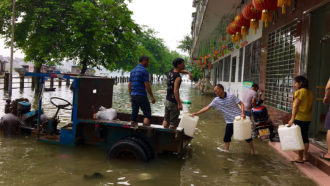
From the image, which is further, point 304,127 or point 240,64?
point 240,64

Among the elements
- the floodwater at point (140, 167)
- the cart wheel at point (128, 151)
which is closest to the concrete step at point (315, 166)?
the floodwater at point (140, 167)

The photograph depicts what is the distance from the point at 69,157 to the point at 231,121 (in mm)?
3369

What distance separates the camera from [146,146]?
4996 mm

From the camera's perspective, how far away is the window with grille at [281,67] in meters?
7.51

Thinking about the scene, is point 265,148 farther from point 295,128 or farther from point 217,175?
point 217,175

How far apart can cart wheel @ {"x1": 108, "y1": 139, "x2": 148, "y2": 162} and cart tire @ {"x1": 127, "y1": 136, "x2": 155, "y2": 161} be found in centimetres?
6

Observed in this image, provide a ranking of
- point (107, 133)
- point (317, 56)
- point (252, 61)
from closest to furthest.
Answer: point (107, 133), point (317, 56), point (252, 61)

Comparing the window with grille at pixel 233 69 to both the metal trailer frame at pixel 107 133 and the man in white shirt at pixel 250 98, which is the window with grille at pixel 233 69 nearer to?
the man in white shirt at pixel 250 98

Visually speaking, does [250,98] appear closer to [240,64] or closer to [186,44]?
[240,64]

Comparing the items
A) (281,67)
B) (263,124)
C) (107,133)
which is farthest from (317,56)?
(107,133)

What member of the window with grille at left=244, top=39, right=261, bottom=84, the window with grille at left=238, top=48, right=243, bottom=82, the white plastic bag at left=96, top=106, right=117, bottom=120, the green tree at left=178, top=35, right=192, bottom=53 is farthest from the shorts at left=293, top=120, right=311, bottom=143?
the green tree at left=178, top=35, right=192, bottom=53

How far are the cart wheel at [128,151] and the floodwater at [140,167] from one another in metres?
0.13

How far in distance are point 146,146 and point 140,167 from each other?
0.37 meters

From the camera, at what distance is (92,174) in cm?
454
